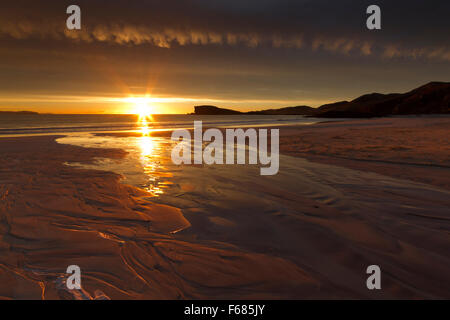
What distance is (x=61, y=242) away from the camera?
3.73 m

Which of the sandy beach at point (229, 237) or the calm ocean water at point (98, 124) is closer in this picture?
the sandy beach at point (229, 237)

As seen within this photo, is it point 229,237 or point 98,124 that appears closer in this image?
point 229,237

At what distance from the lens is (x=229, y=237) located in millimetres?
3951

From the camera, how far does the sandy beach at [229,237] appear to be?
279 centimetres

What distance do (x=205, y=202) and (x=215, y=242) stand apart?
187 centimetres

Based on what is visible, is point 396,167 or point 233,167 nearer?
point 396,167

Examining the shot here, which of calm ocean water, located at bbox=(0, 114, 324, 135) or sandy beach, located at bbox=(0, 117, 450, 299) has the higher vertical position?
calm ocean water, located at bbox=(0, 114, 324, 135)

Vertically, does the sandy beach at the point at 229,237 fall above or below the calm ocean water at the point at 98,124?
below

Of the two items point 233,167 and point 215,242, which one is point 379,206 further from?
point 233,167

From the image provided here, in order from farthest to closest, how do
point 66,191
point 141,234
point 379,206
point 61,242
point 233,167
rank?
point 233,167, point 66,191, point 379,206, point 141,234, point 61,242

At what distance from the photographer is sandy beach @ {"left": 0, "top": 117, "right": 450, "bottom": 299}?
110 inches

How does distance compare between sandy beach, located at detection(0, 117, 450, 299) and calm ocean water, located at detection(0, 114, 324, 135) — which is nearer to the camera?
sandy beach, located at detection(0, 117, 450, 299)
